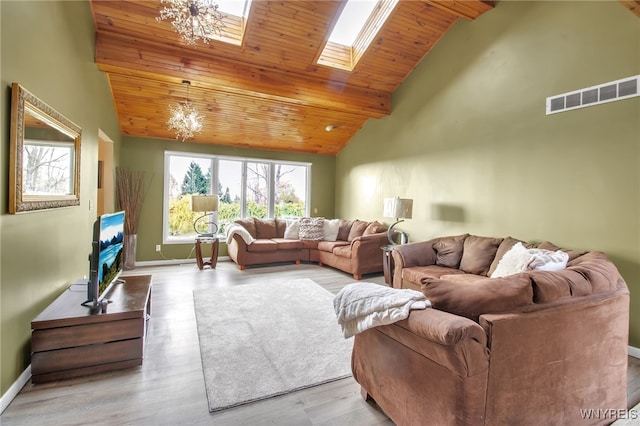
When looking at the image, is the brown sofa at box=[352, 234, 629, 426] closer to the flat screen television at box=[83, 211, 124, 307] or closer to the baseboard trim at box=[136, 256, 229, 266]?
the flat screen television at box=[83, 211, 124, 307]

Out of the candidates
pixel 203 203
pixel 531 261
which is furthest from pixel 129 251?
pixel 531 261

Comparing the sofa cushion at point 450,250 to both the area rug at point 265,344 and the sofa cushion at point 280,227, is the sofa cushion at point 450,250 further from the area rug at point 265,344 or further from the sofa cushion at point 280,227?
the sofa cushion at point 280,227

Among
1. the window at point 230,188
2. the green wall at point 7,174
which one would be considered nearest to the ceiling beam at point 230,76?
the green wall at point 7,174

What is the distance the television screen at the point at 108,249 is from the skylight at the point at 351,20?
11.6 ft

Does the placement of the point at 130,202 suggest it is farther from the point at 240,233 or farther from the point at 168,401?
the point at 168,401

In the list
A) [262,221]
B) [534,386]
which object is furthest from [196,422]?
[262,221]

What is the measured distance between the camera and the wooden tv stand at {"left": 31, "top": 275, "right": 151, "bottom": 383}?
74.0 inches

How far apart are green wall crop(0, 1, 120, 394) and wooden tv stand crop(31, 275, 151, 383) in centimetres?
11

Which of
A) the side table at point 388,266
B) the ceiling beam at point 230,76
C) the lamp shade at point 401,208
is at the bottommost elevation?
the side table at point 388,266

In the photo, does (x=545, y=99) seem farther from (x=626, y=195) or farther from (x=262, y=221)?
(x=262, y=221)

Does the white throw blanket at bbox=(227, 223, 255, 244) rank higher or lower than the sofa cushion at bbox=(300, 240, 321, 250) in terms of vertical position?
higher

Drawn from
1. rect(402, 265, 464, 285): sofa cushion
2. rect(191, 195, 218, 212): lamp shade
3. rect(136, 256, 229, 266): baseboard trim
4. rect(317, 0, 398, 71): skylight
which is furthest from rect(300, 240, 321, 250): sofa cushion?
rect(317, 0, 398, 71): skylight

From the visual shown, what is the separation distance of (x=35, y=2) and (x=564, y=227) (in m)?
4.70

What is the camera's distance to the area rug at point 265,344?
1.93 meters
